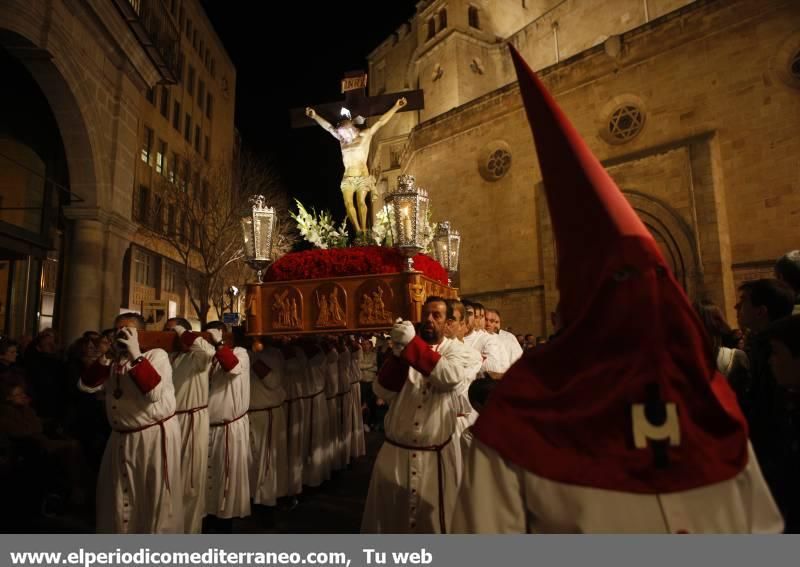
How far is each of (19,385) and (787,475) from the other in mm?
6902

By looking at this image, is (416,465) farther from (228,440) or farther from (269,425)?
(269,425)

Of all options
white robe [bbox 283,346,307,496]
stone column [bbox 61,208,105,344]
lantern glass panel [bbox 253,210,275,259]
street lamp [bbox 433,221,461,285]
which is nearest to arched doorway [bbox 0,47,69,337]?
stone column [bbox 61,208,105,344]

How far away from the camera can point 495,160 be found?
700 inches

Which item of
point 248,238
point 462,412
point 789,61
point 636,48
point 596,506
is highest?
point 636,48

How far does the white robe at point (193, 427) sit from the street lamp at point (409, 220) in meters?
2.15

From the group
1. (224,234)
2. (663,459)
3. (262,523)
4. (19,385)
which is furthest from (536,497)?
(224,234)

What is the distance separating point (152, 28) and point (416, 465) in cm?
1665

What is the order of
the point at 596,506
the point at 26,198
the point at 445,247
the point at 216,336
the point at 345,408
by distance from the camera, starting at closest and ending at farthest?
the point at 596,506, the point at 216,336, the point at 445,247, the point at 345,408, the point at 26,198

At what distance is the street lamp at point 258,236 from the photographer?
4.91m

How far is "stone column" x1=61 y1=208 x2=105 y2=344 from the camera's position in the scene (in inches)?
387

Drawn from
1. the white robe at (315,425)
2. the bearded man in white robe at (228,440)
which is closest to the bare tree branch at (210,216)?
the white robe at (315,425)

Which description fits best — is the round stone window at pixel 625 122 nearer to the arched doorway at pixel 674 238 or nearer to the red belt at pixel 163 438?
the arched doorway at pixel 674 238

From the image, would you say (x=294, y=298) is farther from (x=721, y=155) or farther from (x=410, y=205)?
(x=721, y=155)

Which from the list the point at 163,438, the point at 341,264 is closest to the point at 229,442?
the point at 163,438
